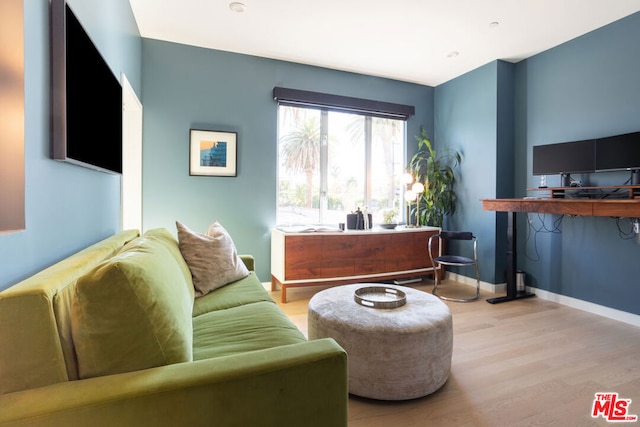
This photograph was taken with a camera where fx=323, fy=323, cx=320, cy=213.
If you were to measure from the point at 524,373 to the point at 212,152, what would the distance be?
3.31 m

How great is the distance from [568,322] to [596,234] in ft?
3.02

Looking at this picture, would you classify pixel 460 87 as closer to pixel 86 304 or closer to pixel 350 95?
pixel 350 95

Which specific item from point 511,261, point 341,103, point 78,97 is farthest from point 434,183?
point 78,97

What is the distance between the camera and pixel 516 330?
2627 mm

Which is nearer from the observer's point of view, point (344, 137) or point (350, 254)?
point (350, 254)

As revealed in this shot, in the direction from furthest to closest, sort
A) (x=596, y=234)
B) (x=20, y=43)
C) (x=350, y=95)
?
Result: (x=350, y=95) < (x=596, y=234) < (x=20, y=43)

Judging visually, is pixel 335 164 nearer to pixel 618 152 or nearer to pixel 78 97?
pixel 618 152

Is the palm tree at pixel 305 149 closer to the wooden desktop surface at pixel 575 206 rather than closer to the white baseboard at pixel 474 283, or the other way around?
the wooden desktop surface at pixel 575 206

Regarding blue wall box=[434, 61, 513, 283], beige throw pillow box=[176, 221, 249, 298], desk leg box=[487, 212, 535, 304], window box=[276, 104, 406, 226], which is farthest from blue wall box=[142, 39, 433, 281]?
desk leg box=[487, 212, 535, 304]

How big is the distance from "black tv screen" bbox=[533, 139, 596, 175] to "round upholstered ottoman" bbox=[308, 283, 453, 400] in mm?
2369

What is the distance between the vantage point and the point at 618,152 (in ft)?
9.12

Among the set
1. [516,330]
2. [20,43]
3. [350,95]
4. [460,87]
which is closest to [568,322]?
[516,330]

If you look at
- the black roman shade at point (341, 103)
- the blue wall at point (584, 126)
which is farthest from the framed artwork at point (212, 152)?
the blue wall at point (584, 126)

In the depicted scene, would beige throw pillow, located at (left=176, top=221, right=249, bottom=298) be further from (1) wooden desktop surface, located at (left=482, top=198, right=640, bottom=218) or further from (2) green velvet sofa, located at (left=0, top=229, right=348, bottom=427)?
(1) wooden desktop surface, located at (left=482, top=198, right=640, bottom=218)
